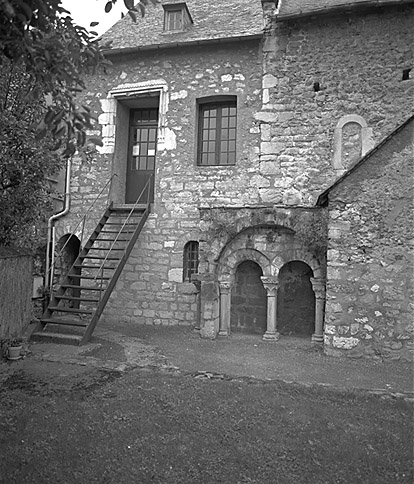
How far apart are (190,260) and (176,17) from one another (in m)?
6.21

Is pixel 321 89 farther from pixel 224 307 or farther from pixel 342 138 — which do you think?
pixel 224 307

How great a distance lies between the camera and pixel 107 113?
10.0 metres

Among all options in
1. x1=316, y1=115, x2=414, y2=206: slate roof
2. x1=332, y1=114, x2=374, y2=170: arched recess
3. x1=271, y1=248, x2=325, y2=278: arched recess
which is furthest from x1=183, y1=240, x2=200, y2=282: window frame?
x1=332, y1=114, x2=374, y2=170: arched recess

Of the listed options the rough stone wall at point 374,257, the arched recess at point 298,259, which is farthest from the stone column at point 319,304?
the rough stone wall at point 374,257

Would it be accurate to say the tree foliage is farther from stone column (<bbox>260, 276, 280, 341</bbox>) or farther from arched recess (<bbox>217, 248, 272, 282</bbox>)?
stone column (<bbox>260, 276, 280, 341</bbox>)

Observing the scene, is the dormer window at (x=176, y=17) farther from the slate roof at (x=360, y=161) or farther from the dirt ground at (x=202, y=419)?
the dirt ground at (x=202, y=419)

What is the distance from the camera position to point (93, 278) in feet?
25.8

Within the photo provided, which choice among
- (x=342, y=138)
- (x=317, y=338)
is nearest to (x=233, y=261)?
(x=317, y=338)

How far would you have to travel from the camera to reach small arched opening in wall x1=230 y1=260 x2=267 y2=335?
27.5ft

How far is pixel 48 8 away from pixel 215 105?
24.4ft

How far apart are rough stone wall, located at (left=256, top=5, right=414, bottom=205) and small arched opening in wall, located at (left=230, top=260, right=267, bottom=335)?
1712mm

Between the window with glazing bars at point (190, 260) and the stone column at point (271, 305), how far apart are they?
2035 mm

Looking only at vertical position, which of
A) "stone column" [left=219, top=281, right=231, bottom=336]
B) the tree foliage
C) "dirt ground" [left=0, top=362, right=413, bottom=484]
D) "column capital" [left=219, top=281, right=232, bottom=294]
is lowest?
"dirt ground" [left=0, top=362, right=413, bottom=484]

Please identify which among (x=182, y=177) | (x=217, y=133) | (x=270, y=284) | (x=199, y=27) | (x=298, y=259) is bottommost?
A: (x=270, y=284)
